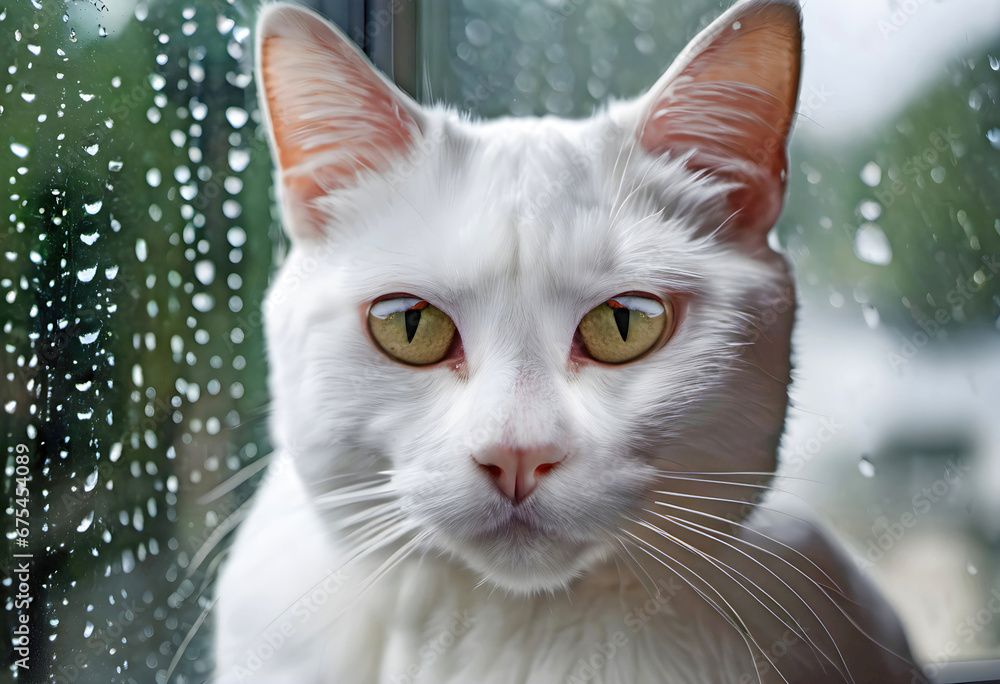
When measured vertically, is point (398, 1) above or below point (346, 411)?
above

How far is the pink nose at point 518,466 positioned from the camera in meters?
0.66

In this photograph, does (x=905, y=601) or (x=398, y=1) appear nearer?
(x=398, y=1)

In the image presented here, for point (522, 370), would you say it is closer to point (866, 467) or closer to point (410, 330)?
point (410, 330)

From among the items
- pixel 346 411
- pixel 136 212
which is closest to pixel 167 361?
pixel 136 212

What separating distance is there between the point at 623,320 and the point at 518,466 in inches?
8.6

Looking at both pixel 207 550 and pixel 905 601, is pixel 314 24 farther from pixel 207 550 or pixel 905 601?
pixel 905 601

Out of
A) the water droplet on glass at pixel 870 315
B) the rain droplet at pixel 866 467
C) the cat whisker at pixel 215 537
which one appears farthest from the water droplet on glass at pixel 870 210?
the cat whisker at pixel 215 537

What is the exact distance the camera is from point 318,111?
0.78 m

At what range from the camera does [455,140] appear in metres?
0.82

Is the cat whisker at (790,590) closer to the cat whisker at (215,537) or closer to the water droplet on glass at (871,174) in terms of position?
the cat whisker at (215,537)

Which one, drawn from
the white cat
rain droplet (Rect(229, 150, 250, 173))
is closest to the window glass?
rain droplet (Rect(229, 150, 250, 173))

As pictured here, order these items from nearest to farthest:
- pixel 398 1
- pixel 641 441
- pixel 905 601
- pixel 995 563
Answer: pixel 641 441, pixel 398 1, pixel 905 601, pixel 995 563

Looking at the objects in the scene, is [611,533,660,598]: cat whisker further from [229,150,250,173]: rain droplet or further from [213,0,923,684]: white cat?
[229,150,250,173]: rain droplet

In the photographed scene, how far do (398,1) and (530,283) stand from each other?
19.8 inches
